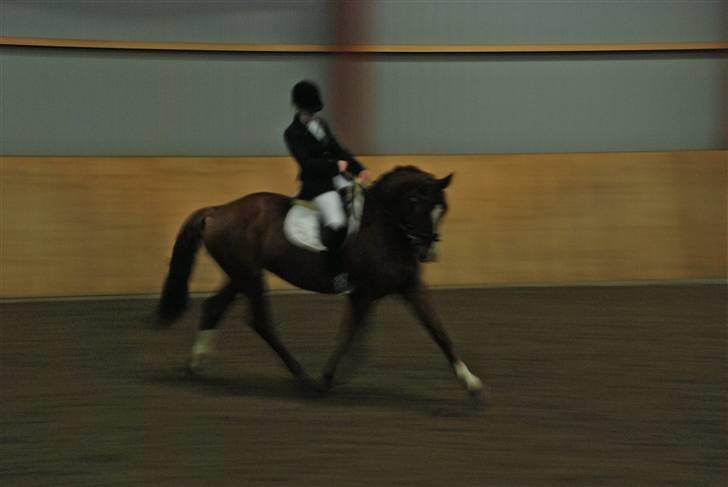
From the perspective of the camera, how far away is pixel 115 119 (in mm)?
13727

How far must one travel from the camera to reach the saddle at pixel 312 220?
8695 mm

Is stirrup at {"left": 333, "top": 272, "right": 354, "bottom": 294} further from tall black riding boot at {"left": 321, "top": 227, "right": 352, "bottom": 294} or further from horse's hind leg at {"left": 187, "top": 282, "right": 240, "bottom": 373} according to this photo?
horse's hind leg at {"left": 187, "top": 282, "right": 240, "bottom": 373}

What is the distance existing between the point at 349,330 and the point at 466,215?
565cm

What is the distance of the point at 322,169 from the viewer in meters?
8.65

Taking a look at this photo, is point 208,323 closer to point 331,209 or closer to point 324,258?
point 324,258

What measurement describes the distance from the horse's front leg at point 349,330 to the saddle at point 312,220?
48cm

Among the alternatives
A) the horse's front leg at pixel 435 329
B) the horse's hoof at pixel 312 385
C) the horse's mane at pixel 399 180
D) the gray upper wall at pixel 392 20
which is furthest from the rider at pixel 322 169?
the gray upper wall at pixel 392 20

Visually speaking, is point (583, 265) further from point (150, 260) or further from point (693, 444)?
point (693, 444)

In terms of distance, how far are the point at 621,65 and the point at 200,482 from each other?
386 inches

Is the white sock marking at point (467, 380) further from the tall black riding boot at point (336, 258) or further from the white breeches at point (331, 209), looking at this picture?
the white breeches at point (331, 209)

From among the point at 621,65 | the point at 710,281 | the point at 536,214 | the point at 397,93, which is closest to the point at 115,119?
the point at 397,93

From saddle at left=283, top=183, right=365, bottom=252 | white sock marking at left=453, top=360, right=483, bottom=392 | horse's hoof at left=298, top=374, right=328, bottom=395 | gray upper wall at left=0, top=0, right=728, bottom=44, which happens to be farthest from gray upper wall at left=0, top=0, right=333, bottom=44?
white sock marking at left=453, top=360, right=483, bottom=392

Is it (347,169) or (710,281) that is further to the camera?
(710,281)

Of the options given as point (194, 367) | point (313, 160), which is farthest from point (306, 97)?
point (194, 367)
